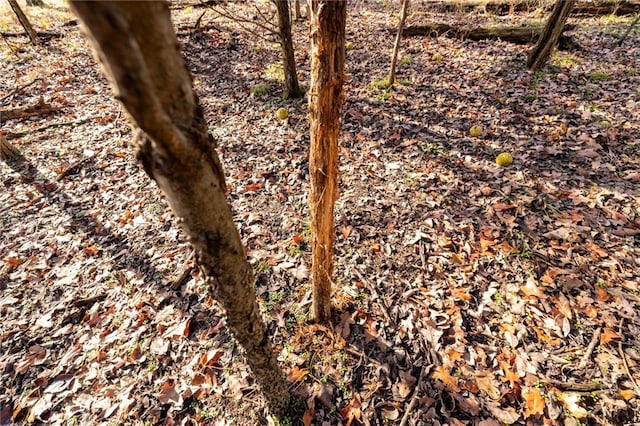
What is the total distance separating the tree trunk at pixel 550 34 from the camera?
5.88 meters

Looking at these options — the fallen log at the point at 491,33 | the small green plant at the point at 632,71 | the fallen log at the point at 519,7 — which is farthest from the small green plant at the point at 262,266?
the fallen log at the point at 519,7

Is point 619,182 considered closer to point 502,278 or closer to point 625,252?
point 625,252

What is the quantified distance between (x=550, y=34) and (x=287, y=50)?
5.73m

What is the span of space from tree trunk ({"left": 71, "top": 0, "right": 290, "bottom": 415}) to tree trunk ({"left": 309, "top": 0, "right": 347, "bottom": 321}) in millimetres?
852

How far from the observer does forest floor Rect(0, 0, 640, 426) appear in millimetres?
2768

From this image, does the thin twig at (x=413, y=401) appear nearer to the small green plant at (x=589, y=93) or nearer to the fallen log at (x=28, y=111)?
the small green plant at (x=589, y=93)

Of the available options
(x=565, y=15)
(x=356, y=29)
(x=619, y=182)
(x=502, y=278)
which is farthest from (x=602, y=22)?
(x=502, y=278)

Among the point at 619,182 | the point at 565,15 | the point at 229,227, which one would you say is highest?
the point at 565,15

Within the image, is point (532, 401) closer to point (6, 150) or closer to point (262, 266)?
point (262, 266)

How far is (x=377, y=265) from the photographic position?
3723 mm

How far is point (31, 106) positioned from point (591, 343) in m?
11.4

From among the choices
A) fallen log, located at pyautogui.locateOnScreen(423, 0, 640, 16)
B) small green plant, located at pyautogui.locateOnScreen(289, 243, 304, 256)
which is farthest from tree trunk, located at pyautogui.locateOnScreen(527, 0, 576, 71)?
small green plant, located at pyautogui.locateOnScreen(289, 243, 304, 256)

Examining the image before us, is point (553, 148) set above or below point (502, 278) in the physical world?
above

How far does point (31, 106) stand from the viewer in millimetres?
7031
